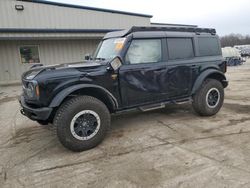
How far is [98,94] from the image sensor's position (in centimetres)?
437

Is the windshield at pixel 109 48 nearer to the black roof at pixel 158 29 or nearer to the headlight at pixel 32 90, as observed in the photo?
Answer: the black roof at pixel 158 29

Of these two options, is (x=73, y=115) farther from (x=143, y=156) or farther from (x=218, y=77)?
(x=218, y=77)

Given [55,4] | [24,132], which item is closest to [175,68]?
[24,132]

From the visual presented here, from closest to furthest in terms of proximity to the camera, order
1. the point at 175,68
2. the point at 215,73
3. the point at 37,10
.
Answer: the point at 175,68 < the point at 215,73 < the point at 37,10

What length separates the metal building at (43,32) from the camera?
527 inches

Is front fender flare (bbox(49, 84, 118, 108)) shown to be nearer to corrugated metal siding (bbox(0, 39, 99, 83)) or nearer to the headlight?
the headlight

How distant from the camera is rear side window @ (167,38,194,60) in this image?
5184 millimetres

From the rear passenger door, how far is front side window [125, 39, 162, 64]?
0.28 metres

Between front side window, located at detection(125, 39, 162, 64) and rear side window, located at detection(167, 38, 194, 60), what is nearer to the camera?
front side window, located at detection(125, 39, 162, 64)

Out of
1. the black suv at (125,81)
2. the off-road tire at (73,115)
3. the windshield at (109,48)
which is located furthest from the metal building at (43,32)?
the off-road tire at (73,115)

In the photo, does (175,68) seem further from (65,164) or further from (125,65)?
(65,164)

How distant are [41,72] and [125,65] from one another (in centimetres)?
149

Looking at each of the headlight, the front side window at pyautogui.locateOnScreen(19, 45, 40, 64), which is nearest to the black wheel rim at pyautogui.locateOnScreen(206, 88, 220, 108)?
the headlight

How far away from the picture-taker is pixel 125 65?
455 cm
